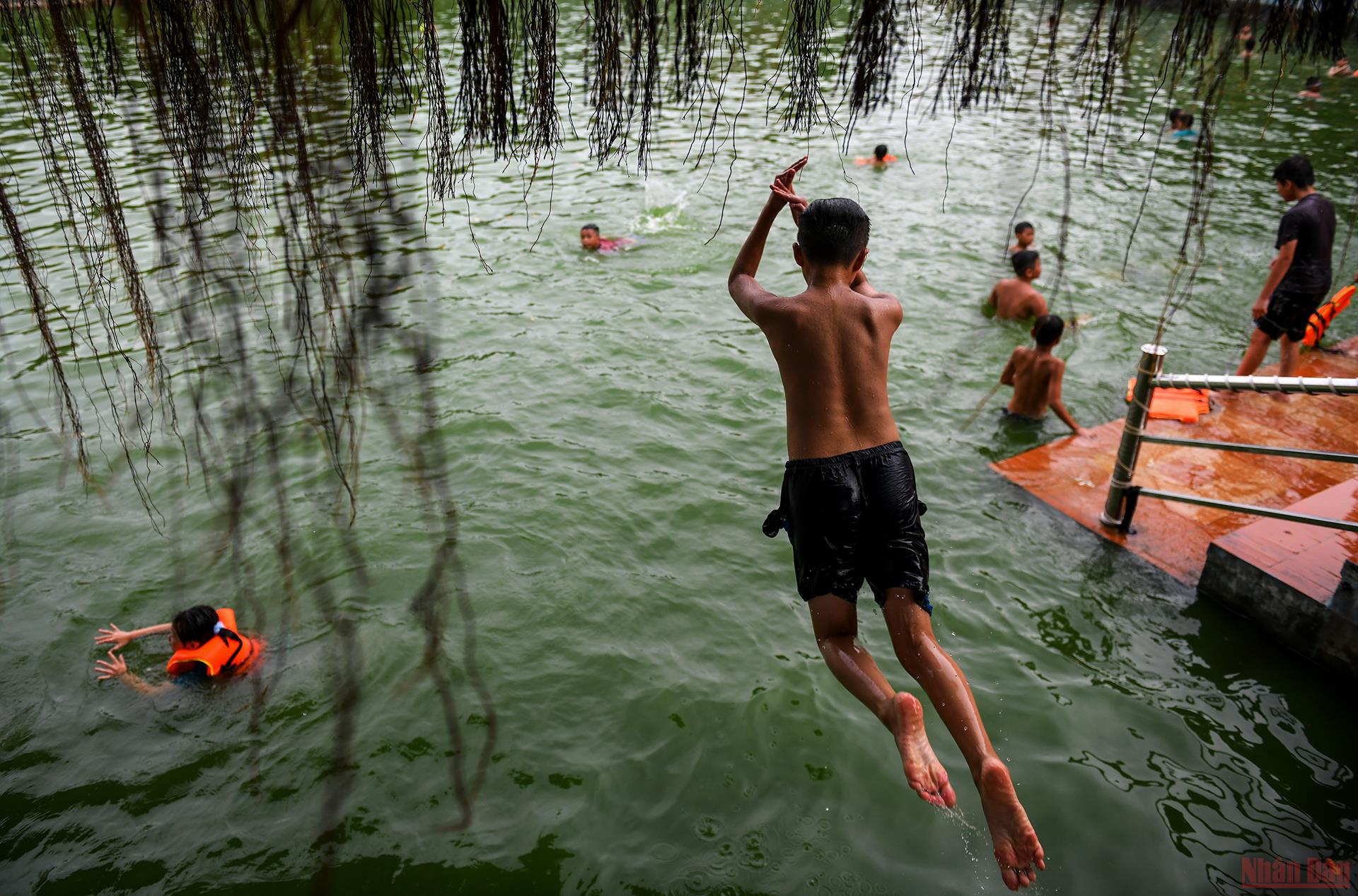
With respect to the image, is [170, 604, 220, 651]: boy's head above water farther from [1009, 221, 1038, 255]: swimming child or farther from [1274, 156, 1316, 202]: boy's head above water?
[1009, 221, 1038, 255]: swimming child

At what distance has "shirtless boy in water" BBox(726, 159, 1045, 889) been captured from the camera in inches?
142

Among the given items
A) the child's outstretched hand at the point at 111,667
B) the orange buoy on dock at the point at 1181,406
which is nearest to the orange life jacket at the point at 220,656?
the child's outstretched hand at the point at 111,667

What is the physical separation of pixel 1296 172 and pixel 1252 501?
3091mm

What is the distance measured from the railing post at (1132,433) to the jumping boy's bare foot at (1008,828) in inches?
129

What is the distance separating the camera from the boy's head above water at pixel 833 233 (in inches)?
139

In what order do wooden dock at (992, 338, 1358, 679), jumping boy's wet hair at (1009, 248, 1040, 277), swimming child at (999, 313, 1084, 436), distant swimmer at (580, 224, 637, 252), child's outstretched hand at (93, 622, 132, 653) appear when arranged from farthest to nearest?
distant swimmer at (580, 224, 637, 252) → jumping boy's wet hair at (1009, 248, 1040, 277) → swimming child at (999, 313, 1084, 436) → child's outstretched hand at (93, 622, 132, 653) → wooden dock at (992, 338, 1358, 679)

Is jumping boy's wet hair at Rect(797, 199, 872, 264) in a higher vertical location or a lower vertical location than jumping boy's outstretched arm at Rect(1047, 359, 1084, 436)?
higher

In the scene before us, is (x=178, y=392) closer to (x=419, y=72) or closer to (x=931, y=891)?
(x=419, y=72)

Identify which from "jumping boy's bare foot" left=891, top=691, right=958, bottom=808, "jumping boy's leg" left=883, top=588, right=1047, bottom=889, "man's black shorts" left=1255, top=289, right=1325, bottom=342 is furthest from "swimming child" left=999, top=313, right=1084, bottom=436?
"jumping boy's bare foot" left=891, top=691, right=958, bottom=808

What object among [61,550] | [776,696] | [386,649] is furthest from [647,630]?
[61,550]

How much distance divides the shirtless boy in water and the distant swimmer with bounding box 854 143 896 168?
13.0 metres

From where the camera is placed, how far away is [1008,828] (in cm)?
319

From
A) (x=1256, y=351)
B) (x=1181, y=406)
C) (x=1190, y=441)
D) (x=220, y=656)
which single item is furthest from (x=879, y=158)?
(x=220, y=656)

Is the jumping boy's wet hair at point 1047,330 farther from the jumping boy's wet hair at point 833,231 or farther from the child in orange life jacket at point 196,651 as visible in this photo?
the child in orange life jacket at point 196,651
